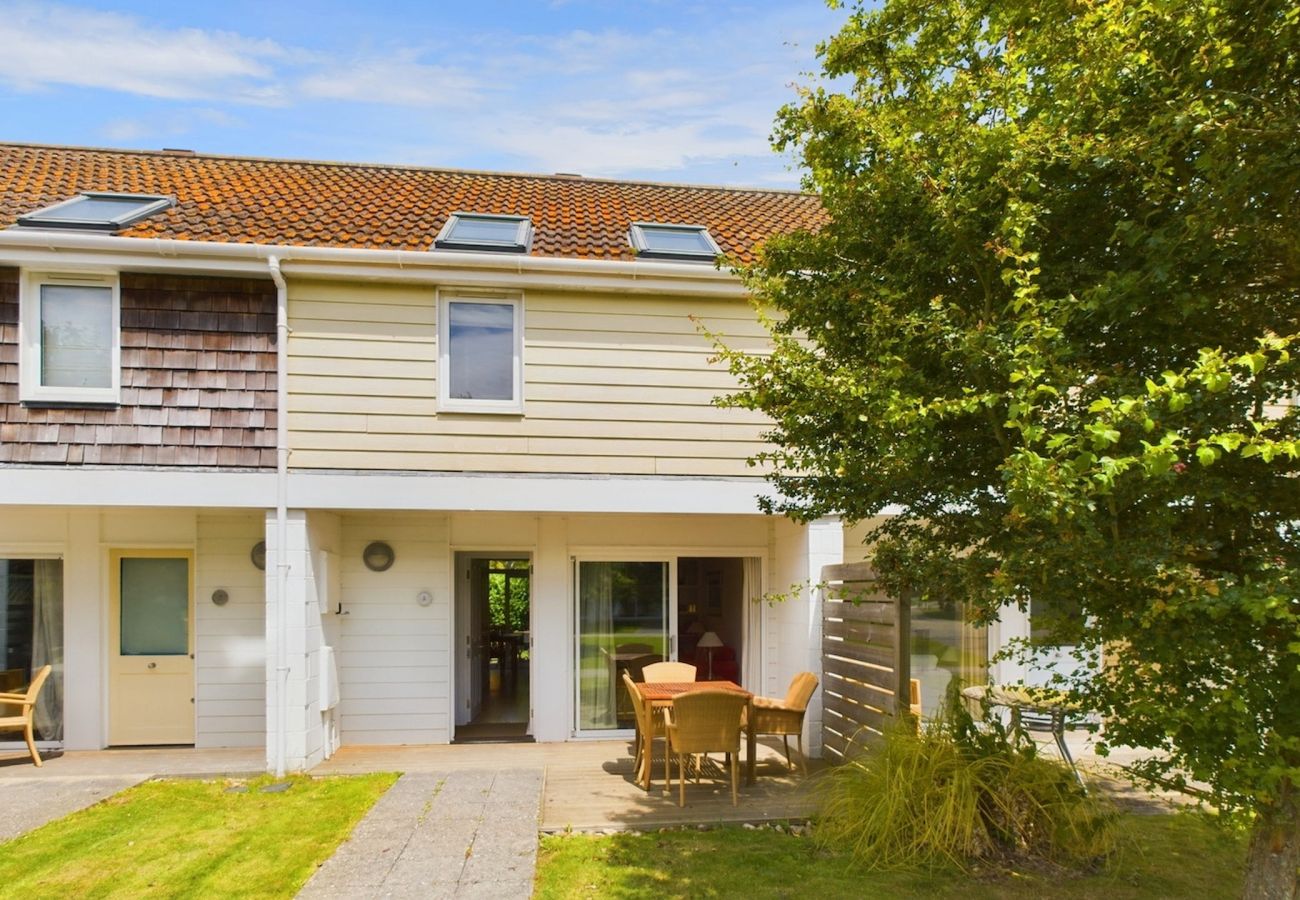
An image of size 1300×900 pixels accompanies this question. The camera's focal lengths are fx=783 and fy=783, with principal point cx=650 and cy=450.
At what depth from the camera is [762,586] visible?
9586 millimetres

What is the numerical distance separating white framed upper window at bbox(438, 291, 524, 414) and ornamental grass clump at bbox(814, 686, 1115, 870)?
4876 millimetres

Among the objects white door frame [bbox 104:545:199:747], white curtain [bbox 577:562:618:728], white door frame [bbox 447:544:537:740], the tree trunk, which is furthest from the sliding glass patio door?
the tree trunk

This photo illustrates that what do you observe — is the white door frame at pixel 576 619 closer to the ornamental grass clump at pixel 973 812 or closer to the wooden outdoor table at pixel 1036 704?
the wooden outdoor table at pixel 1036 704

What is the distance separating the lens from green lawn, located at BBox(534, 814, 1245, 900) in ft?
15.5

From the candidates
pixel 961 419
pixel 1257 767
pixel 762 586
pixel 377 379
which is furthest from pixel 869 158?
pixel 762 586

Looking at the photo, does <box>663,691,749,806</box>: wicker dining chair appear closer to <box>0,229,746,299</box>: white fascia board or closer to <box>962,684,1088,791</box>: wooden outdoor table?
<box>962,684,1088,791</box>: wooden outdoor table

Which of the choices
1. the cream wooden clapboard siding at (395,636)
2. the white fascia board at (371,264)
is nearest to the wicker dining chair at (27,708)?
the cream wooden clapboard siding at (395,636)

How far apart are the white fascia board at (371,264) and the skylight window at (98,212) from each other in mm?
304

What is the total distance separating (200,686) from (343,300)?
4580 millimetres

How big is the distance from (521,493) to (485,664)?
5175 millimetres

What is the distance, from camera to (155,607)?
886 cm

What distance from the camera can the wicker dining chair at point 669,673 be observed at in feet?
27.7

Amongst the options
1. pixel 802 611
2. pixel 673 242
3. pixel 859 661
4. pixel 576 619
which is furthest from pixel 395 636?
pixel 673 242

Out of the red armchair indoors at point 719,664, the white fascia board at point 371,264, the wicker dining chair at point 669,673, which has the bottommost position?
the red armchair indoors at point 719,664
